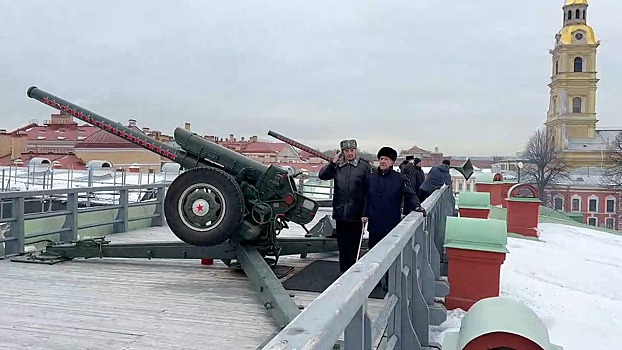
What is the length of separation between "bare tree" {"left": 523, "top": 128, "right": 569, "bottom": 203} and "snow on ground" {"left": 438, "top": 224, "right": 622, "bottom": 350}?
41.8m

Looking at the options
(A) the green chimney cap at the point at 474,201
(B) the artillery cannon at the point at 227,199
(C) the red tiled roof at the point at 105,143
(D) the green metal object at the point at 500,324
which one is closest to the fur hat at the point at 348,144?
(B) the artillery cannon at the point at 227,199

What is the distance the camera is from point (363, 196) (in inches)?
226

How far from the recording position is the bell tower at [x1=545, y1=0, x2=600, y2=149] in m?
68.4

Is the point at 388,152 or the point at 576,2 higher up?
the point at 576,2

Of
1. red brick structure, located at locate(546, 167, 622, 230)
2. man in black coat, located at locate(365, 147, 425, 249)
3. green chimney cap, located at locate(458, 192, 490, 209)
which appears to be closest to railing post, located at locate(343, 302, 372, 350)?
man in black coat, located at locate(365, 147, 425, 249)

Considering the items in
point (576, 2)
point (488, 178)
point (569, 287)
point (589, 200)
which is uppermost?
point (576, 2)

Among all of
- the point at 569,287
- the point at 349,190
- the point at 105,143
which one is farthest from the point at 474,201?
the point at 105,143

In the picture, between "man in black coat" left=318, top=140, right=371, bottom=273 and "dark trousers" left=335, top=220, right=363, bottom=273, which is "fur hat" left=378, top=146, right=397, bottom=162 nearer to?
"man in black coat" left=318, top=140, right=371, bottom=273

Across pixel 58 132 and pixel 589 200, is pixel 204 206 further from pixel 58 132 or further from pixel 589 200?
pixel 589 200

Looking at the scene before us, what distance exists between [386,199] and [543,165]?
53055 mm

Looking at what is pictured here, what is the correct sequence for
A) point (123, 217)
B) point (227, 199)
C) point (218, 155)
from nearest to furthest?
point (227, 199), point (218, 155), point (123, 217)

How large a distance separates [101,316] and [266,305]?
1.42 meters

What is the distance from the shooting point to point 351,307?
163 centimetres

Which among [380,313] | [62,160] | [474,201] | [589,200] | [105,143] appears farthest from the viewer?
[589,200]
